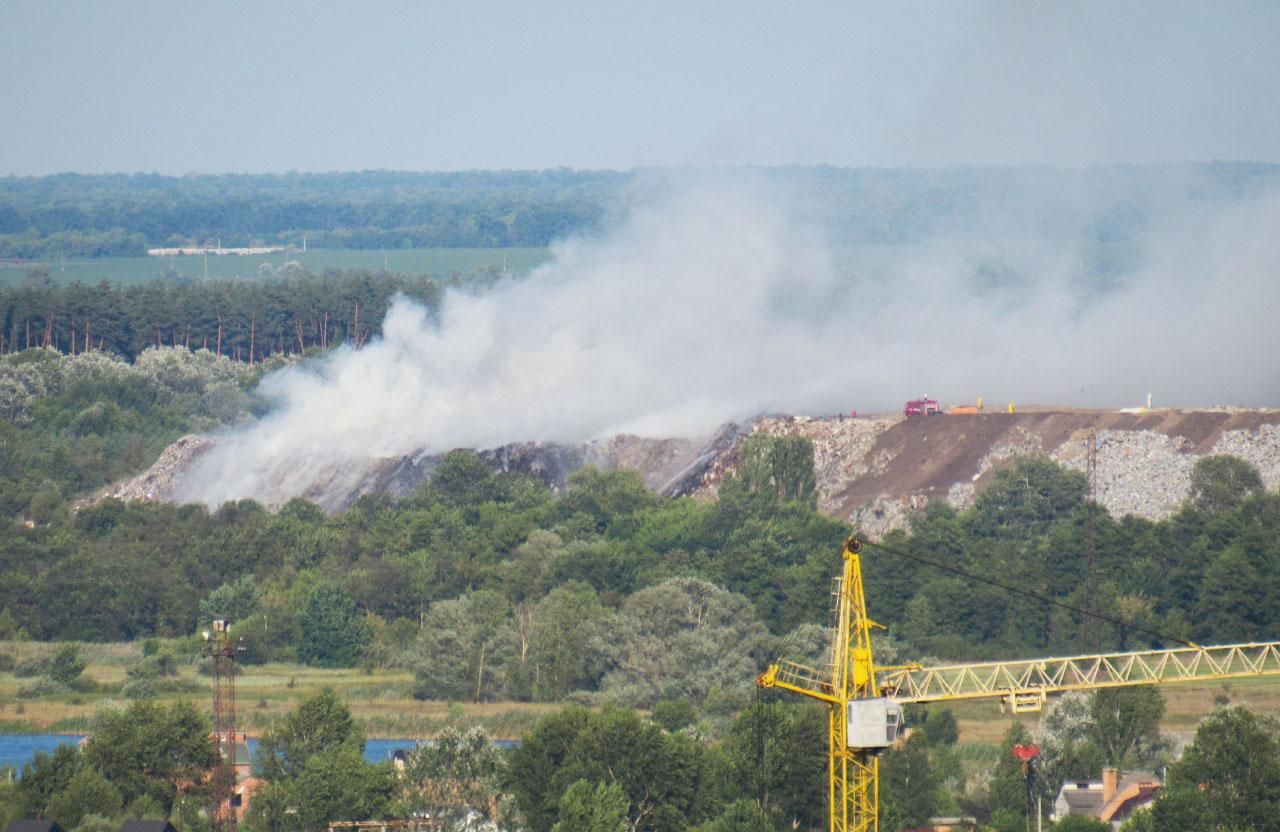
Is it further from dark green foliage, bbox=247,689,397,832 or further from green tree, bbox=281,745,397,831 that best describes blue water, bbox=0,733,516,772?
green tree, bbox=281,745,397,831

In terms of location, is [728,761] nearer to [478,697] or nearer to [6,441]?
[478,697]

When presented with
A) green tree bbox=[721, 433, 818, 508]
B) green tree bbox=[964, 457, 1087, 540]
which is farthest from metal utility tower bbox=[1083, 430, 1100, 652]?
green tree bbox=[721, 433, 818, 508]

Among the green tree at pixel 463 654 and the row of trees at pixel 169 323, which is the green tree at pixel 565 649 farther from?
the row of trees at pixel 169 323

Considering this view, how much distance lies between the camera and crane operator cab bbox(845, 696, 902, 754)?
60375 mm

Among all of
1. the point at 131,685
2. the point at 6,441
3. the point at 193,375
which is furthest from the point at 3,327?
the point at 131,685

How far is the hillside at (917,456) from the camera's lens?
4503 inches

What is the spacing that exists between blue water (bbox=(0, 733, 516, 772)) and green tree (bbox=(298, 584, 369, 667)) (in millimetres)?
17036

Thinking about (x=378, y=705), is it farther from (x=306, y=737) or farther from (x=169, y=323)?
(x=169, y=323)

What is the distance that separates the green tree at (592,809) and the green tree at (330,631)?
37884 mm

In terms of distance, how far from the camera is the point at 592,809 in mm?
64250

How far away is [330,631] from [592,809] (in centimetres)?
4114

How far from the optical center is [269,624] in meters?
106

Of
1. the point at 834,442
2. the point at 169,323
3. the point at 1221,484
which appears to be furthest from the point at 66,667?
the point at 169,323

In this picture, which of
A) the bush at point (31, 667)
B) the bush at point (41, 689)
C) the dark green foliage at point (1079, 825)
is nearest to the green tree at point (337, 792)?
the dark green foliage at point (1079, 825)
